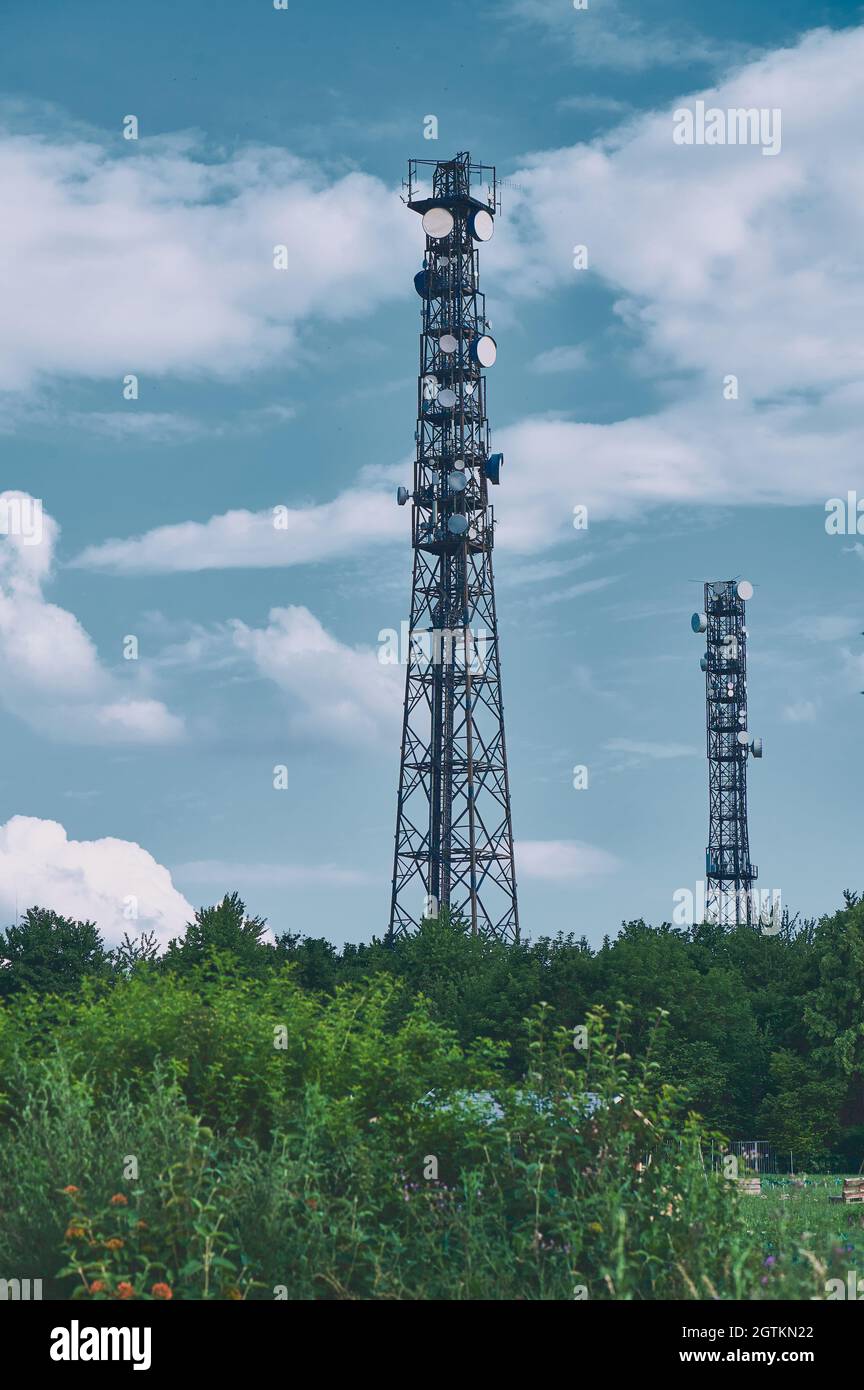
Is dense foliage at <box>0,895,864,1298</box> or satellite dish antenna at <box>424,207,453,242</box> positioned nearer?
dense foliage at <box>0,895,864,1298</box>

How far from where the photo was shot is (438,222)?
61.7 m

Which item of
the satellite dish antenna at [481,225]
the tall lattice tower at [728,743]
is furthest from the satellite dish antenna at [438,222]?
the tall lattice tower at [728,743]

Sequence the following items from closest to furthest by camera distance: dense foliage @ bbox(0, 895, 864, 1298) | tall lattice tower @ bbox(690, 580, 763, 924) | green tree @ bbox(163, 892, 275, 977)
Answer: dense foliage @ bbox(0, 895, 864, 1298), green tree @ bbox(163, 892, 275, 977), tall lattice tower @ bbox(690, 580, 763, 924)

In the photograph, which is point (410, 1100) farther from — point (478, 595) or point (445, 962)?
point (478, 595)

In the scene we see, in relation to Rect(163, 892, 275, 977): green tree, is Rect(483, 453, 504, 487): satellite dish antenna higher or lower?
higher

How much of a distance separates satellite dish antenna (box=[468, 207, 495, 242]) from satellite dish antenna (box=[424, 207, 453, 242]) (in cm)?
89

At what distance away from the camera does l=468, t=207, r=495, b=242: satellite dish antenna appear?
61594mm

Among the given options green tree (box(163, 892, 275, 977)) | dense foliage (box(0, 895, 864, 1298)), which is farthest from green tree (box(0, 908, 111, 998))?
dense foliage (box(0, 895, 864, 1298))

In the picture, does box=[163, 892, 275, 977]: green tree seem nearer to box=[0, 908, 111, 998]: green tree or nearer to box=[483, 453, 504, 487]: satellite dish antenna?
box=[0, 908, 111, 998]: green tree

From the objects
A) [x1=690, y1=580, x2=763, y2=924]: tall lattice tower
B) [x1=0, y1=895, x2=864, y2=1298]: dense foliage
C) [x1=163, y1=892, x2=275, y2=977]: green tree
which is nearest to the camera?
[x1=0, y1=895, x2=864, y2=1298]: dense foliage

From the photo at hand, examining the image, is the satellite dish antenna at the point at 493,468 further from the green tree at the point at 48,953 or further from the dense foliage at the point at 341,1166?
the dense foliage at the point at 341,1166
